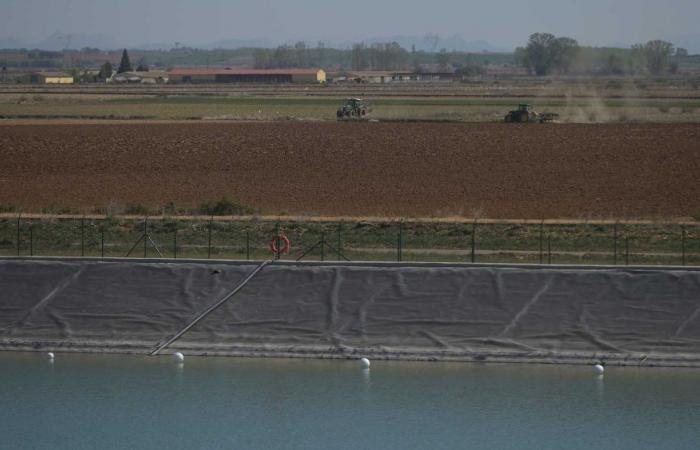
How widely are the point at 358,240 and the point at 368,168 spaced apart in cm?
2879

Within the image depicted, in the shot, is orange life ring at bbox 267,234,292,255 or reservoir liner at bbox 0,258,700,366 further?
orange life ring at bbox 267,234,292,255

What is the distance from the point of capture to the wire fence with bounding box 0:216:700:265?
46031 mm

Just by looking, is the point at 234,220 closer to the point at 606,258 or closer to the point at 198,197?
the point at 198,197

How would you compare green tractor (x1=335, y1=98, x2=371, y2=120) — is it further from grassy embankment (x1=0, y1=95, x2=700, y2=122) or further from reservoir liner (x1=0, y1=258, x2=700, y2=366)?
reservoir liner (x1=0, y1=258, x2=700, y2=366)

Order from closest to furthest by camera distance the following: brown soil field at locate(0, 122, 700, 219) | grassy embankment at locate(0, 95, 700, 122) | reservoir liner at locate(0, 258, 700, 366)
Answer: reservoir liner at locate(0, 258, 700, 366) → brown soil field at locate(0, 122, 700, 219) → grassy embankment at locate(0, 95, 700, 122)

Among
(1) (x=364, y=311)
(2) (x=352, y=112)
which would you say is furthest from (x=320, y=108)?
(1) (x=364, y=311)

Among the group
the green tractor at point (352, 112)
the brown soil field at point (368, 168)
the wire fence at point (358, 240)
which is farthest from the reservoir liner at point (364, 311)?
the green tractor at point (352, 112)

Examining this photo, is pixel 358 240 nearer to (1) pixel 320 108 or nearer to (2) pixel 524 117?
(2) pixel 524 117

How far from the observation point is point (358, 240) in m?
49.9

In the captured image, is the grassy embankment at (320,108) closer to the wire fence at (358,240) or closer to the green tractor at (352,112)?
the green tractor at (352,112)

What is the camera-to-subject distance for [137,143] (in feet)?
301

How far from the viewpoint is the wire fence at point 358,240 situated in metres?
46.0

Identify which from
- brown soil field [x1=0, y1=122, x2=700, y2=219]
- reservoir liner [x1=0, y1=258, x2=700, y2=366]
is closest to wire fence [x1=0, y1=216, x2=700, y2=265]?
reservoir liner [x1=0, y1=258, x2=700, y2=366]

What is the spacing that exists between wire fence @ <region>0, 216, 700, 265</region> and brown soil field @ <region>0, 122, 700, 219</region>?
6031 millimetres
